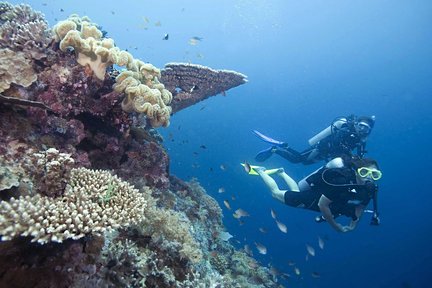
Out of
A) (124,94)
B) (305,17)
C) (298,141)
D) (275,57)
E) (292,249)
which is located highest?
(305,17)

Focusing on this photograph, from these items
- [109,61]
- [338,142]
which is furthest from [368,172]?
[109,61]

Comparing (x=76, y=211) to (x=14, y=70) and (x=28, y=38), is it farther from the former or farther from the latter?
(x=28, y=38)

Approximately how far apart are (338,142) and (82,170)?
9918 mm

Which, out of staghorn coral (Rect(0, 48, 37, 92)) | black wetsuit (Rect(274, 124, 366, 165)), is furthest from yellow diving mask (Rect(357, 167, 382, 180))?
staghorn coral (Rect(0, 48, 37, 92))

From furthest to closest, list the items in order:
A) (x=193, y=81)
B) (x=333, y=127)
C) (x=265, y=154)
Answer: (x=265, y=154), (x=333, y=127), (x=193, y=81)

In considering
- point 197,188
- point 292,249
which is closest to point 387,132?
point 292,249

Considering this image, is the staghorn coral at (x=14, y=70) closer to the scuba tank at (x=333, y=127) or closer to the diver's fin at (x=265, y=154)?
the scuba tank at (x=333, y=127)

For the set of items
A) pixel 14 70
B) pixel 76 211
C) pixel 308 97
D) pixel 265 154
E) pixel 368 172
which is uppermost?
pixel 308 97

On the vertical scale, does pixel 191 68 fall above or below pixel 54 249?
above

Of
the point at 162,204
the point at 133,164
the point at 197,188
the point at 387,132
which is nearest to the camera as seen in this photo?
the point at 133,164

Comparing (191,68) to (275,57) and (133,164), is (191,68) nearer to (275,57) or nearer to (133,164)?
(133,164)

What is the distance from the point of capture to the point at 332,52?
10656 cm

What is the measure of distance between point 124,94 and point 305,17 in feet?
355

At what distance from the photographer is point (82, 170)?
10.9ft
